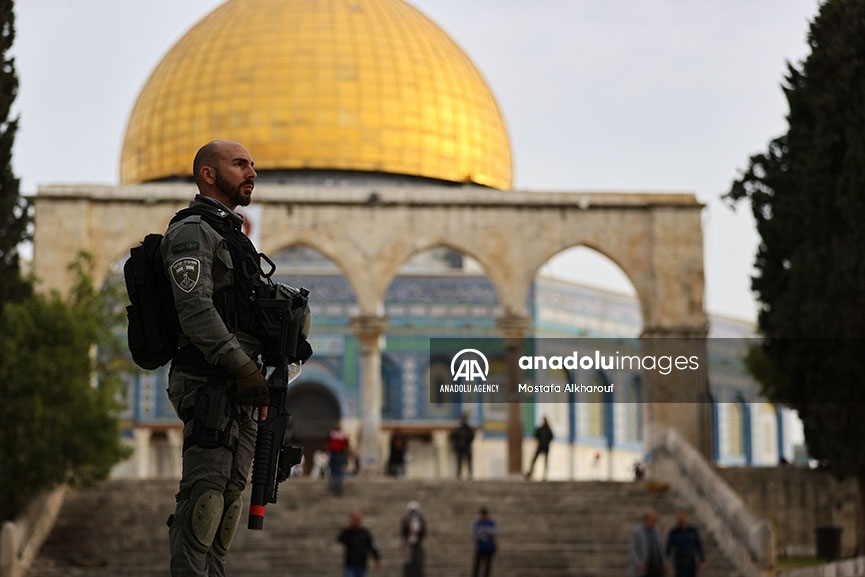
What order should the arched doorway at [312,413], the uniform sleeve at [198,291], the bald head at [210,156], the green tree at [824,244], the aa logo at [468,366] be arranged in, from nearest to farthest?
the uniform sleeve at [198,291], the bald head at [210,156], the green tree at [824,244], the aa logo at [468,366], the arched doorway at [312,413]

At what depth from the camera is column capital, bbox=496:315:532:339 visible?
25672 mm

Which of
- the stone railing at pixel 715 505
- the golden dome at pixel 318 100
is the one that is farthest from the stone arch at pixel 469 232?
the golden dome at pixel 318 100

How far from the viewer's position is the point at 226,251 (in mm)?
5086

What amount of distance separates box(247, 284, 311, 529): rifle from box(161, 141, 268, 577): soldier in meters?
0.05

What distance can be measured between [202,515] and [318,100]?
2897 cm

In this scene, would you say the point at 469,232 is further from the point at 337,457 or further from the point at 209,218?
the point at 209,218

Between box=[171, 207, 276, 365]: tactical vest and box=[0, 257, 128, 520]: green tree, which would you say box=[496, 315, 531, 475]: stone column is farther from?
box=[171, 207, 276, 365]: tactical vest

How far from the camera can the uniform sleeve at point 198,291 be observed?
486 centimetres

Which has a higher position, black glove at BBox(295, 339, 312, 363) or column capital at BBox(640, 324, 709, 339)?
column capital at BBox(640, 324, 709, 339)

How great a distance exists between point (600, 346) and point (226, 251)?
3231 cm

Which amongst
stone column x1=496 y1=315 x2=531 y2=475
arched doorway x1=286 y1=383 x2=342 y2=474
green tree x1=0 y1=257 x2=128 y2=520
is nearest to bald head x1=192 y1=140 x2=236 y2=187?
green tree x1=0 y1=257 x2=128 y2=520

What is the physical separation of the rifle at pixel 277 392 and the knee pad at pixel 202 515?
108 mm

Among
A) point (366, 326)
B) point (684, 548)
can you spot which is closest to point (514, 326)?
point (366, 326)

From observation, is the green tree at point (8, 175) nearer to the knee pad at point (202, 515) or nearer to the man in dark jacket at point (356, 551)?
the man in dark jacket at point (356, 551)
